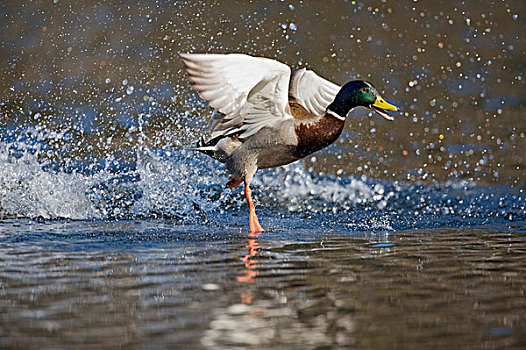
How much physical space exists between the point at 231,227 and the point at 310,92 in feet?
5.07

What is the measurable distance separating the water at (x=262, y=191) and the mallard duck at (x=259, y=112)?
23.0 inches

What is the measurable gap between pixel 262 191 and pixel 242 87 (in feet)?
6.23

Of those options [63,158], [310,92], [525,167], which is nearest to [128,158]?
→ [63,158]

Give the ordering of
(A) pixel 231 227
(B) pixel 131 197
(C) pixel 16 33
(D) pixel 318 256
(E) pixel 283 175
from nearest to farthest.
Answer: (D) pixel 318 256
(A) pixel 231 227
(B) pixel 131 197
(E) pixel 283 175
(C) pixel 16 33

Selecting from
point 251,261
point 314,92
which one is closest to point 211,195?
point 314,92

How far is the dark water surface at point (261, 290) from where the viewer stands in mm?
3186

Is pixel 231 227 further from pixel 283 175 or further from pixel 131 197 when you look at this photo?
pixel 283 175

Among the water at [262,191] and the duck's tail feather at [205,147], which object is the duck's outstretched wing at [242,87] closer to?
the duck's tail feather at [205,147]

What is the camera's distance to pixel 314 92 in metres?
7.26

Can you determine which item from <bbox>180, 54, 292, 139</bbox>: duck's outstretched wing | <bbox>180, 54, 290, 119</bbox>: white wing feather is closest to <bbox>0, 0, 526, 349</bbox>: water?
<bbox>180, 54, 292, 139</bbox>: duck's outstretched wing

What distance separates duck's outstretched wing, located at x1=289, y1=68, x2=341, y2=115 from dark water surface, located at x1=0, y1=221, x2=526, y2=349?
5.38 feet

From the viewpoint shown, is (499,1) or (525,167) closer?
(525,167)

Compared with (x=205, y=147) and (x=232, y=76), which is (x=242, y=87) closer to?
(x=232, y=76)

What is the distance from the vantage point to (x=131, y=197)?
762cm
